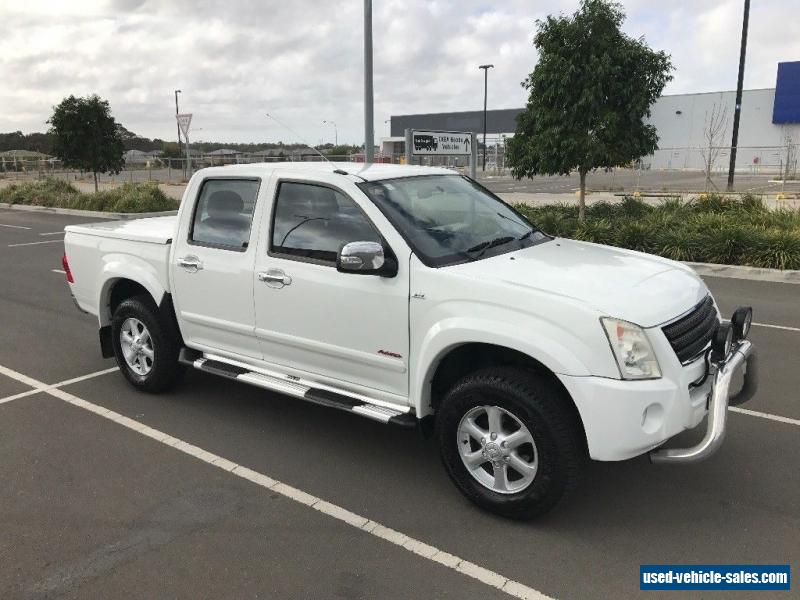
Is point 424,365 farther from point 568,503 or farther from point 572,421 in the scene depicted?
point 568,503

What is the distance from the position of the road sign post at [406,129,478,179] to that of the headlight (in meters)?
10.2

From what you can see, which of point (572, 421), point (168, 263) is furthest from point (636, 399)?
point (168, 263)

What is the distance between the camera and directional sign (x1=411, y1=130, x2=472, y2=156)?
1343cm

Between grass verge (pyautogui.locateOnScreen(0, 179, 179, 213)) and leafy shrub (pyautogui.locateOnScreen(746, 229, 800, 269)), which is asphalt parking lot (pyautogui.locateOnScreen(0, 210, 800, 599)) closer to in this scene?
leafy shrub (pyautogui.locateOnScreen(746, 229, 800, 269))

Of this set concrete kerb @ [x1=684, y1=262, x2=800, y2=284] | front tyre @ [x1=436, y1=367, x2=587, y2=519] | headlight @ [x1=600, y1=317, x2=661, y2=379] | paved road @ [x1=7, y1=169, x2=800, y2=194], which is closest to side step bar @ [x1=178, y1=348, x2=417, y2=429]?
front tyre @ [x1=436, y1=367, x2=587, y2=519]

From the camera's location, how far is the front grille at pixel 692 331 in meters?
3.34

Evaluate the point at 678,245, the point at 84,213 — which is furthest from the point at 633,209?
the point at 84,213

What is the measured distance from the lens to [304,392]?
4.30 m

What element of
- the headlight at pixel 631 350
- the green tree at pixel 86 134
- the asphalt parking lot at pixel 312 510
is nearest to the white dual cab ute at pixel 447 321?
the headlight at pixel 631 350

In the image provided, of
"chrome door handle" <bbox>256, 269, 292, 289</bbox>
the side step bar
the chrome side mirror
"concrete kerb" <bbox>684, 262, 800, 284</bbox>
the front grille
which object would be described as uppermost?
the chrome side mirror

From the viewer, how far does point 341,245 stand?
4.14m

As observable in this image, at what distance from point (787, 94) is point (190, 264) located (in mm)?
63326

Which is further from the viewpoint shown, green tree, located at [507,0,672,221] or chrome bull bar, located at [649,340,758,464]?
green tree, located at [507,0,672,221]

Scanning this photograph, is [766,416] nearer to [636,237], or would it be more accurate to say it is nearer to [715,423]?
[715,423]
